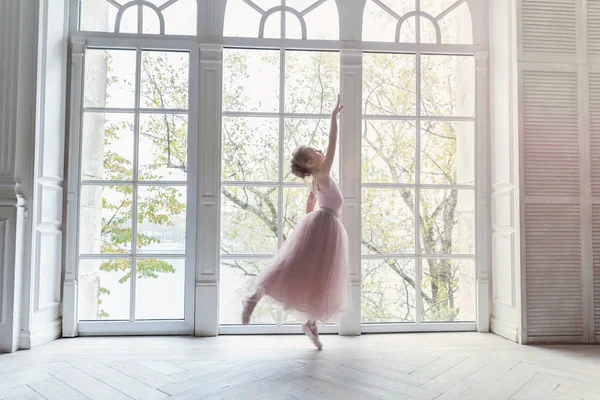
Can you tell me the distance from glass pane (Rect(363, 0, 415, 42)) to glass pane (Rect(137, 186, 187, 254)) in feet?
5.97

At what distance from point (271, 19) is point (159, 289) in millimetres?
2116

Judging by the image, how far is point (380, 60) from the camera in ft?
9.78

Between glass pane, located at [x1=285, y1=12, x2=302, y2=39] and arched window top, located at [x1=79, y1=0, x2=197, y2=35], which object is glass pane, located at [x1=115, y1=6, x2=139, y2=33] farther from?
glass pane, located at [x1=285, y1=12, x2=302, y2=39]

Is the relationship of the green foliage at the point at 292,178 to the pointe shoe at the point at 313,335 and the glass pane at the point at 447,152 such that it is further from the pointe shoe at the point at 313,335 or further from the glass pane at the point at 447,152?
the pointe shoe at the point at 313,335

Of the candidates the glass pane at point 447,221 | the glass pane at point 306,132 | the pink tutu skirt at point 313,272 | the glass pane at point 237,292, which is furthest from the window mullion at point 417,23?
the glass pane at point 237,292

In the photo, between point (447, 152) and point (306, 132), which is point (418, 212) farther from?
point (306, 132)

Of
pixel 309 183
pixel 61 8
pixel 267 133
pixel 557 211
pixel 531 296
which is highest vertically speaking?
pixel 61 8

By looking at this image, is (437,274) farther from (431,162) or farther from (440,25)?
(440,25)

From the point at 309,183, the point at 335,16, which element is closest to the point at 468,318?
the point at 309,183

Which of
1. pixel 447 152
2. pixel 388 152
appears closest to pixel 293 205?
pixel 388 152

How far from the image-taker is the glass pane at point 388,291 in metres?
2.94

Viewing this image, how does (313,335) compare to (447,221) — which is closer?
(313,335)

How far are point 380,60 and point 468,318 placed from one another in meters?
2.07

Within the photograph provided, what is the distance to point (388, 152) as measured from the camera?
300cm
